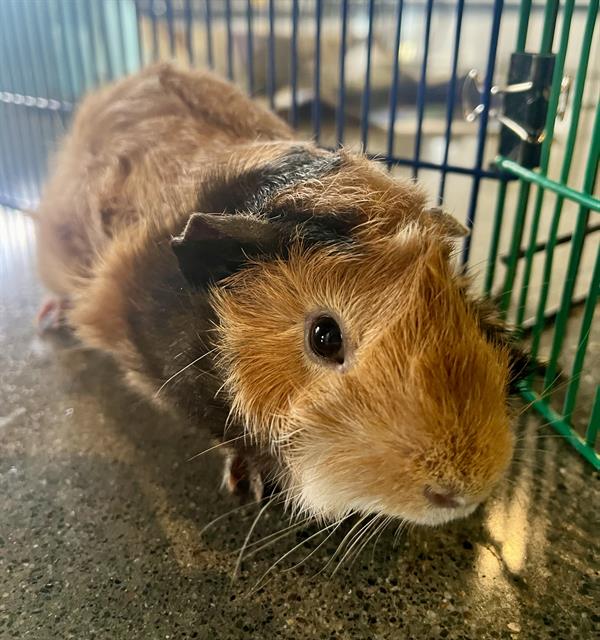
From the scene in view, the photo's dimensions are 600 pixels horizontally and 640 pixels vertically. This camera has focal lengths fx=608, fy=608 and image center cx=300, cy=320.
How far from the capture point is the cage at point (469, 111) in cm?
148

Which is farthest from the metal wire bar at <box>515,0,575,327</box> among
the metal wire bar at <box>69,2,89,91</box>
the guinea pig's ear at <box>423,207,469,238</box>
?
the metal wire bar at <box>69,2,89,91</box>

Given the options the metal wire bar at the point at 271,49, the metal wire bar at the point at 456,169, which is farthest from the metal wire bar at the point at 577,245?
the metal wire bar at the point at 271,49

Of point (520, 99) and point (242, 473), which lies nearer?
point (242, 473)

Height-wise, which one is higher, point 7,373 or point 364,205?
point 364,205

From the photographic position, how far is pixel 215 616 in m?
1.06

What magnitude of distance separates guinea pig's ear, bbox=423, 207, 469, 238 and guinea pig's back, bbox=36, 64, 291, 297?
0.49 meters

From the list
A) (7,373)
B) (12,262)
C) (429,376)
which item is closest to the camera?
(429,376)

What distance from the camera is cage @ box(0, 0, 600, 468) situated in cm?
148

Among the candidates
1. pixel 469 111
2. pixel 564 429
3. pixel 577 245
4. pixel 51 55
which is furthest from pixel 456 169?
pixel 51 55

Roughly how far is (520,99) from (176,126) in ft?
2.91

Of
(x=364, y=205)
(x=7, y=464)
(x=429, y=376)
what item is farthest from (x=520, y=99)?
(x=7, y=464)

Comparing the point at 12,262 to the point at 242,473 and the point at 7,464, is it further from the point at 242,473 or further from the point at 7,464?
the point at 242,473

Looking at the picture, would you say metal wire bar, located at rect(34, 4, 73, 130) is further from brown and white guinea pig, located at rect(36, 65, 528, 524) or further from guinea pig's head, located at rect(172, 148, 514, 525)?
guinea pig's head, located at rect(172, 148, 514, 525)

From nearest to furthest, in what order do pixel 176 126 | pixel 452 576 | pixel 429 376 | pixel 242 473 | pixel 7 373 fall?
pixel 429 376
pixel 452 576
pixel 242 473
pixel 176 126
pixel 7 373
